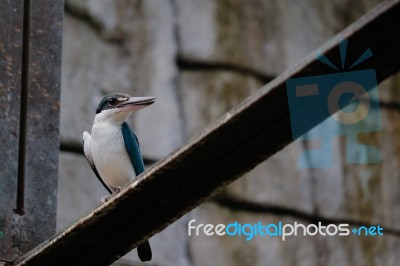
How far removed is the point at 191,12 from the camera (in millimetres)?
8547

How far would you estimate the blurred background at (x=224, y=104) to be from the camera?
782cm

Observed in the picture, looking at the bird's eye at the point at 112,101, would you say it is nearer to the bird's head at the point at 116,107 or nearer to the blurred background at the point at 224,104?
the bird's head at the point at 116,107

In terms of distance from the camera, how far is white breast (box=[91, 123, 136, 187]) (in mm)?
4445

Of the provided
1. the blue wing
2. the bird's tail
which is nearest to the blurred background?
the blue wing

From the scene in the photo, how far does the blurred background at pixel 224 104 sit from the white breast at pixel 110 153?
3.00 metres

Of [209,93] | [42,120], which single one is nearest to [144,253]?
[42,120]

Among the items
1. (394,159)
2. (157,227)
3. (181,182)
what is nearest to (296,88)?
(181,182)

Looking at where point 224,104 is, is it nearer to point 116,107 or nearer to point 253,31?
point 253,31

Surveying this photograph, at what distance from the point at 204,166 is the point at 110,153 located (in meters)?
1.70

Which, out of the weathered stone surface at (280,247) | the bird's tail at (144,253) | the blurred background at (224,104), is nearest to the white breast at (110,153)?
the bird's tail at (144,253)

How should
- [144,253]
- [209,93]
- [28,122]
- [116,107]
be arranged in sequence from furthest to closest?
[209,93]
[116,107]
[144,253]
[28,122]

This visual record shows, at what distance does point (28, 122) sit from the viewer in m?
3.58

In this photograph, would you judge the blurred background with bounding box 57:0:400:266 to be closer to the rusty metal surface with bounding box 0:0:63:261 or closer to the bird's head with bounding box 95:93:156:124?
the bird's head with bounding box 95:93:156:124

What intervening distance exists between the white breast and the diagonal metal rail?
1173 mm
